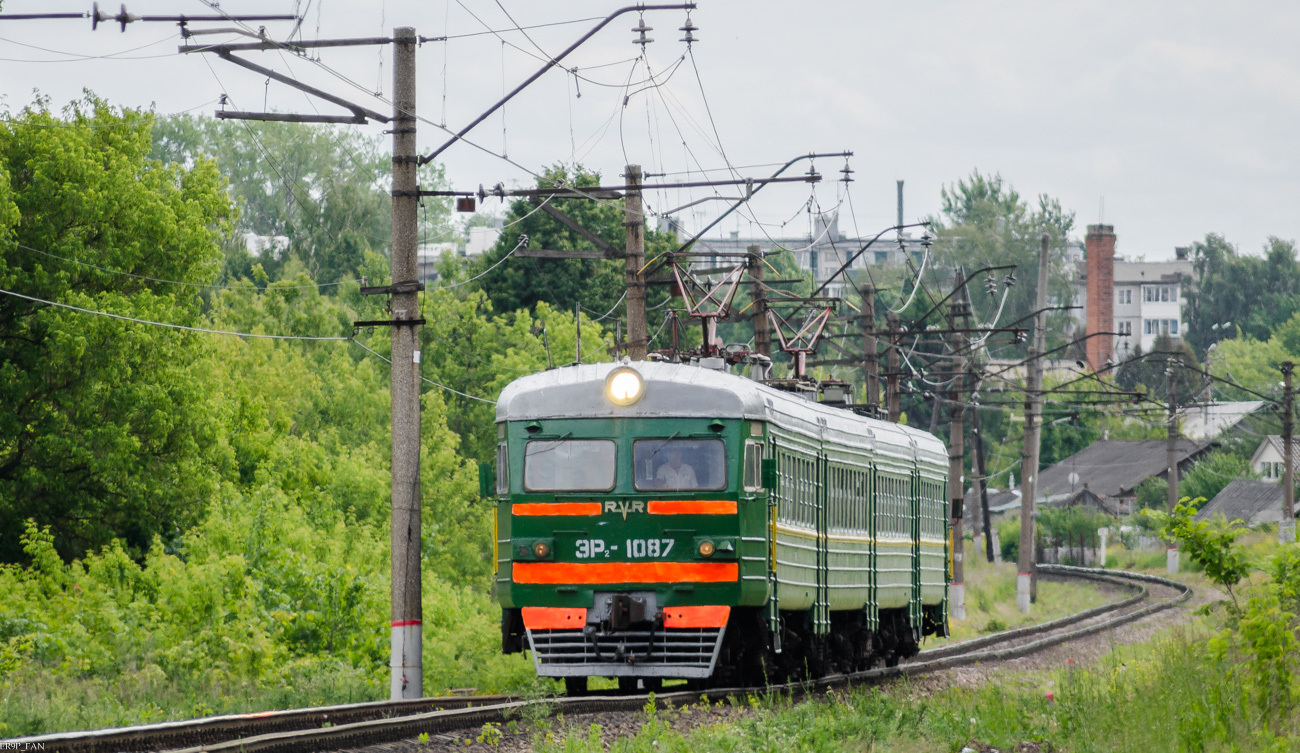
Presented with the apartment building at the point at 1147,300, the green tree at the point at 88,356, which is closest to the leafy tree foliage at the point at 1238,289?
the apartment building at the point at 1147,300

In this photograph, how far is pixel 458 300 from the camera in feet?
167

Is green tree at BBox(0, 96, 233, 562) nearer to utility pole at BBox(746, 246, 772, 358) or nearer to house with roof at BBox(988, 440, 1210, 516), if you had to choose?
utility pole at BBox(746, 246, 772, 358)

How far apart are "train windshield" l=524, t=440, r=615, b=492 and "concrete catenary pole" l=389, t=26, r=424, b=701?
3.04m

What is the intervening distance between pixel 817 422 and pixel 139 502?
53.5ft

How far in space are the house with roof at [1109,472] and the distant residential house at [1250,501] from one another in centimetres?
793

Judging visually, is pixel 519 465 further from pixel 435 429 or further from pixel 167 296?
pixel 435 429

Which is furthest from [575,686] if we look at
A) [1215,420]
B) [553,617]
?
[1215,420]

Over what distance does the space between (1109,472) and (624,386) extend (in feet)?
252

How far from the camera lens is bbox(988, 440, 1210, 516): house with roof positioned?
84188 mm

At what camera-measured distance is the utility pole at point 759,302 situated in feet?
90.9

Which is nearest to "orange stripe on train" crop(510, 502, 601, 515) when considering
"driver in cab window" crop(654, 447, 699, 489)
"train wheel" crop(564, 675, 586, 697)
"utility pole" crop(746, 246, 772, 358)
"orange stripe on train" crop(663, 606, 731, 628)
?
"driver in cab window" crop(654, 447, 699, 489)

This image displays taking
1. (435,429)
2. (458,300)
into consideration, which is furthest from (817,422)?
(458,300)

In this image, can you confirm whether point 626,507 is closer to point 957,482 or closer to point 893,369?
point 893,369

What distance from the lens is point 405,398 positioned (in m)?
18.3
